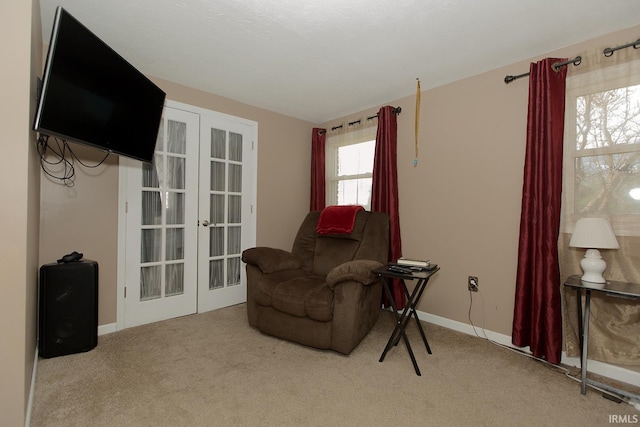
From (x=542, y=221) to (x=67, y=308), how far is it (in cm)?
351

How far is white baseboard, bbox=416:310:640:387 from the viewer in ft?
6.26

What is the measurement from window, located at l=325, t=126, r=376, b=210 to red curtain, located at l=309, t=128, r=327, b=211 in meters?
0.07

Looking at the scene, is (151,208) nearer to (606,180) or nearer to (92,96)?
(92,96)

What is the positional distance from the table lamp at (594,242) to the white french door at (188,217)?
9.79 ft

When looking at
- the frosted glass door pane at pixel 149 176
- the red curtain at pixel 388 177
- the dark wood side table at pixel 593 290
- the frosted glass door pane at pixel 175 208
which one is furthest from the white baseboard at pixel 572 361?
the frosted glass door pane at pixel 149 176

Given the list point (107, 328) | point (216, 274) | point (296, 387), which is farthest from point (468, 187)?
point (107, 328)

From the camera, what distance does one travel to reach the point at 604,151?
2.00 m

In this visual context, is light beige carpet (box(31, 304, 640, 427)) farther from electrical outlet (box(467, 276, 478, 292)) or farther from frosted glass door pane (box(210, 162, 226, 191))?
frosted glass door pane (box(210, 162, 226, 191))

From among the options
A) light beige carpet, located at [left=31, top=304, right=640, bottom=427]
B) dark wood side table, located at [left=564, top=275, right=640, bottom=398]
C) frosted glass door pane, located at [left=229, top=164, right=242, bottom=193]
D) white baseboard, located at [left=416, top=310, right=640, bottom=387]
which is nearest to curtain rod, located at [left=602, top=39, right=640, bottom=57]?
dark wood side table, located at [left=564, top=275, right=640, bottom=398]

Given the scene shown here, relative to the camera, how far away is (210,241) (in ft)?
10.6

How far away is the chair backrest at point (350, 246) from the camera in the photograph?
2784mm

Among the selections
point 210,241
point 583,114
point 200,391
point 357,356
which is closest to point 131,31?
point 210,241

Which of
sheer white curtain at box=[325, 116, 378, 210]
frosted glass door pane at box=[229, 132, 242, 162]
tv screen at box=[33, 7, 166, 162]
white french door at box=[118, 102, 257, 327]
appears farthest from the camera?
sheer white curtain at box=[325, 116, 378, 210]

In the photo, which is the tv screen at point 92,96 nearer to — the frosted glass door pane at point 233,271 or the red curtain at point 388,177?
the frosted glass door pane at point 233,271
